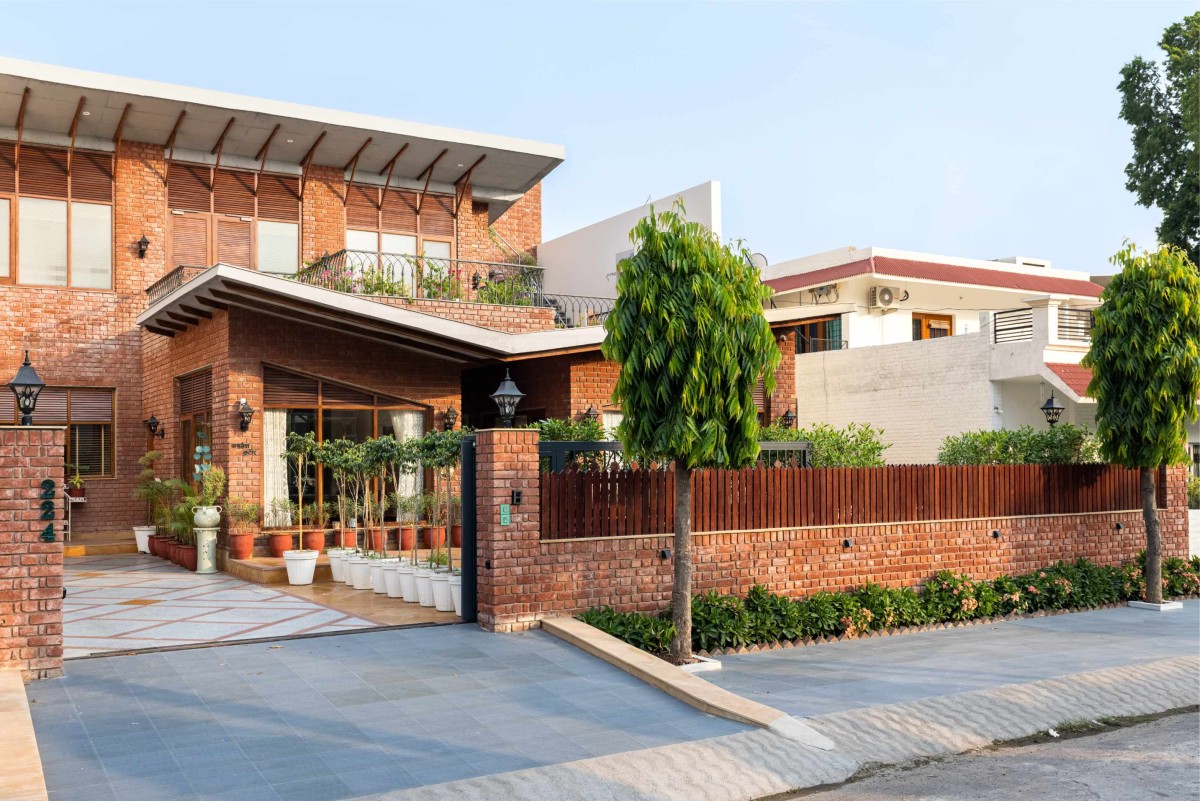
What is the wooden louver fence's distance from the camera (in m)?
10.5

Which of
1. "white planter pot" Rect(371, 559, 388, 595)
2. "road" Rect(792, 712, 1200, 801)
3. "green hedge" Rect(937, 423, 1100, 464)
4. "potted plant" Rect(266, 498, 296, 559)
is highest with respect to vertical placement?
"green hedge" Rect(937, 423, 1100, 464)

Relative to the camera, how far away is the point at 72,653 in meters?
8.96

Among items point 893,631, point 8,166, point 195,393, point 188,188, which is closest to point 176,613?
point 195,393

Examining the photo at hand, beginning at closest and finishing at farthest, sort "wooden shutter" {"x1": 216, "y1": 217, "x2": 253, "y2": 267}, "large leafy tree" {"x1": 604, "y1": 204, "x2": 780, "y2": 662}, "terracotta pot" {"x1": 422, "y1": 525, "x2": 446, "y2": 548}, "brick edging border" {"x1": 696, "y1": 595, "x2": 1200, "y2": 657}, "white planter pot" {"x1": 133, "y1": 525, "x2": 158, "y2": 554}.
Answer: "large leafy tree" {"x1": 604, "y1": 204, "x2": 780, "y2": 662}, "brick edging border" {"x1": 696, "y1": 595, "x2": 1200, "y2": 657}, "terracotta pot" {"x1": 422, "y1": 525, "x2": 446, "y2": 548}, "white planter pot" {"x1": 133, "y1": 525, "x2": 158, "y2": 554}, "wooden shutter" {"x1": 216, "y1": 217, "x2": 253, "y2": 267}

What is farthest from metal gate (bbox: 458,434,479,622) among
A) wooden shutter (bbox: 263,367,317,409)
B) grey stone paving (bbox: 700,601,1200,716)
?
wooden shutter (bbox: 263,367,317,409)

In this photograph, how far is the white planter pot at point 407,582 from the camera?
11634 mm

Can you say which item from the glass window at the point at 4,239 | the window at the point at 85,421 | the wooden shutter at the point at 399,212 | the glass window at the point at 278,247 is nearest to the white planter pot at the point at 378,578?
the window at the point at 85,421

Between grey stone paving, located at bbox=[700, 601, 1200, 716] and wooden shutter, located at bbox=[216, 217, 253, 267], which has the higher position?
wooden shutter, located at bbox=[216, 217, 253, 267]

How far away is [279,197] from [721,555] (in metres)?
12.9

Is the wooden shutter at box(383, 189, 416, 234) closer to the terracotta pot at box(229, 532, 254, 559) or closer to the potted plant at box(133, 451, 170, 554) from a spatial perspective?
the potted plant at box(133, 451, 170, 554)

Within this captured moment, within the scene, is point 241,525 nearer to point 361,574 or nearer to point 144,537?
point 361,574

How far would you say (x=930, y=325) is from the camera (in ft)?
90.7

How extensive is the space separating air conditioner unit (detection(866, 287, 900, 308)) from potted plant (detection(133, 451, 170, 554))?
16931 mm

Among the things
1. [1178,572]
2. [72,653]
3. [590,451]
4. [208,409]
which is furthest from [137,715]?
[1178,572]
